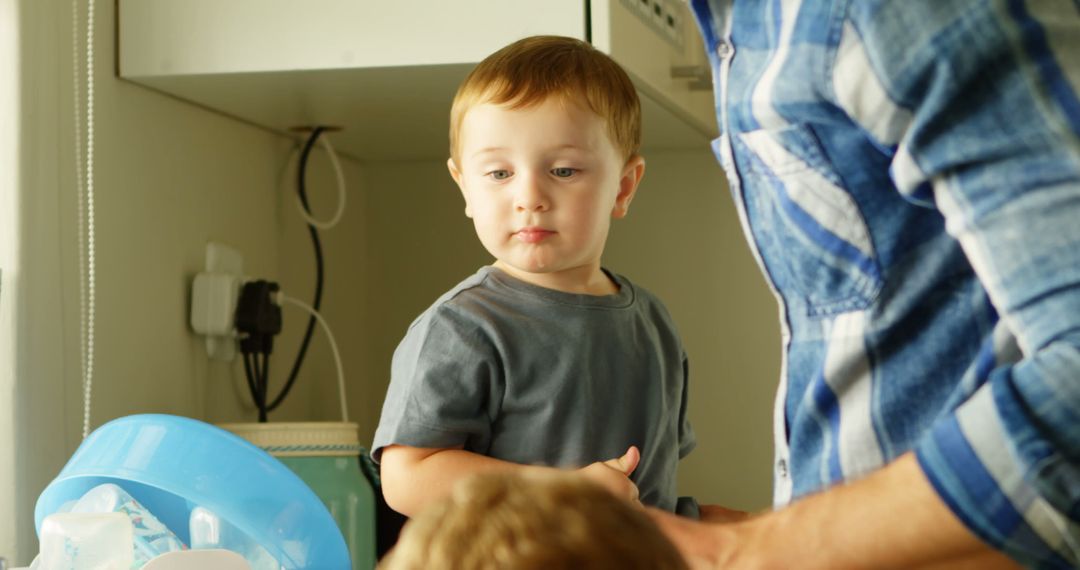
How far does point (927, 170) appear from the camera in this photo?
58 cm

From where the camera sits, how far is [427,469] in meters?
1.01

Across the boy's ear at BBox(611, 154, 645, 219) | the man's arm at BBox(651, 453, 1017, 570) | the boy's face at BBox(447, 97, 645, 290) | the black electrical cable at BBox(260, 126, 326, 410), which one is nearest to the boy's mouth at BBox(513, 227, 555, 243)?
the boy's face at BBox(447, 97, 645, 290)

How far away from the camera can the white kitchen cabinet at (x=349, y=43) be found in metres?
1.21

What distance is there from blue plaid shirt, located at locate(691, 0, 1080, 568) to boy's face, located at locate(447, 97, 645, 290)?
1.08 feet

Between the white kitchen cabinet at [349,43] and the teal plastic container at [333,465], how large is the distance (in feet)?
1.09

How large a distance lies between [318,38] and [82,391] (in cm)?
38

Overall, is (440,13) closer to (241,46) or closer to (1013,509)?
(241,46)

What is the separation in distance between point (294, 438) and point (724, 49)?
2.43 ft

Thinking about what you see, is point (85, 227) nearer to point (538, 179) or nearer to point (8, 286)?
point (8, 286)

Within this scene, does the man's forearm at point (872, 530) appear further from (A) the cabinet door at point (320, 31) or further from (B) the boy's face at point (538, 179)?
(A) the cabinet door at point (320, 31)

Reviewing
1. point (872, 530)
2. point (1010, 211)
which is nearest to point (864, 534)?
point (872, 530)

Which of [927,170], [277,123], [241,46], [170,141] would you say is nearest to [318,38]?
[241,46]

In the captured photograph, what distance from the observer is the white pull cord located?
1.21m

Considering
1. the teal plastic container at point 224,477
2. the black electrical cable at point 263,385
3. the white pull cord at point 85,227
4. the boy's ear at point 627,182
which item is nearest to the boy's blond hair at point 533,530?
the teal plastic container at point 224,477
